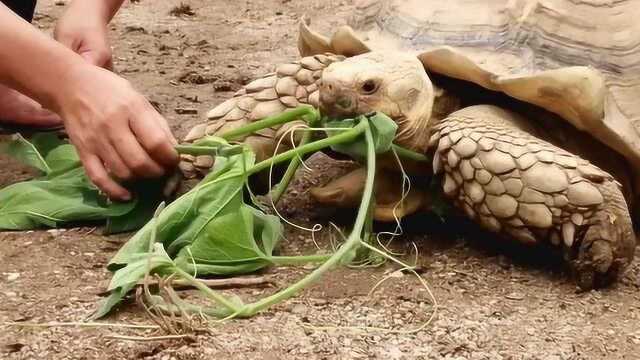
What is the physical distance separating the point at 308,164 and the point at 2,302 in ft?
3.44

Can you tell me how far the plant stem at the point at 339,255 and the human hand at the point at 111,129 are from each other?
0.37 metres

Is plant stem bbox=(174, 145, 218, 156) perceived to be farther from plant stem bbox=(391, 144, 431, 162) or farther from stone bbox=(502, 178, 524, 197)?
stone bbox=(502, 178, 524, 197)

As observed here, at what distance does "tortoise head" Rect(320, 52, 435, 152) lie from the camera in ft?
6.05

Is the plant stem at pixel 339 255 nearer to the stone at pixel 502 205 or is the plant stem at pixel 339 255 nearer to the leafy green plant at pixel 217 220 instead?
the leafy green plant at pixel 217 220

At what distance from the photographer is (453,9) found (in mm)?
2070

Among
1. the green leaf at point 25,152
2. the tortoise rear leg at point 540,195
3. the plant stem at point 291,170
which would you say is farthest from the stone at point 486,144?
the green leaf at point 25,152

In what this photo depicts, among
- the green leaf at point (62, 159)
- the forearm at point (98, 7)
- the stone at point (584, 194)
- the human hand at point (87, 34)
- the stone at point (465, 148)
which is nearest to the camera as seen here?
the stone at point (584, 194)

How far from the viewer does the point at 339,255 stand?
150 centimetres

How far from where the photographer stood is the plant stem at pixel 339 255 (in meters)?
1.43

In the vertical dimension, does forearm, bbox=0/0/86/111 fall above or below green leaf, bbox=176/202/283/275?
above

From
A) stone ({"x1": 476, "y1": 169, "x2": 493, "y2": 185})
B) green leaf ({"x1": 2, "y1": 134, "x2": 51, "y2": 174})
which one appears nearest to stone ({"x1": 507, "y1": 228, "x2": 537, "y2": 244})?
stone ({"x1": 476, "y1": 169, "x2": 493, "y2": 185})

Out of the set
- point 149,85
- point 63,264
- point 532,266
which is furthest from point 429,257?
point 149,85

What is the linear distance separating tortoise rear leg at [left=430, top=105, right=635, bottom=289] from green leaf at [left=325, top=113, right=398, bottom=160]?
0.41 feet

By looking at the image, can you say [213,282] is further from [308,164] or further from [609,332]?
[308,164]
